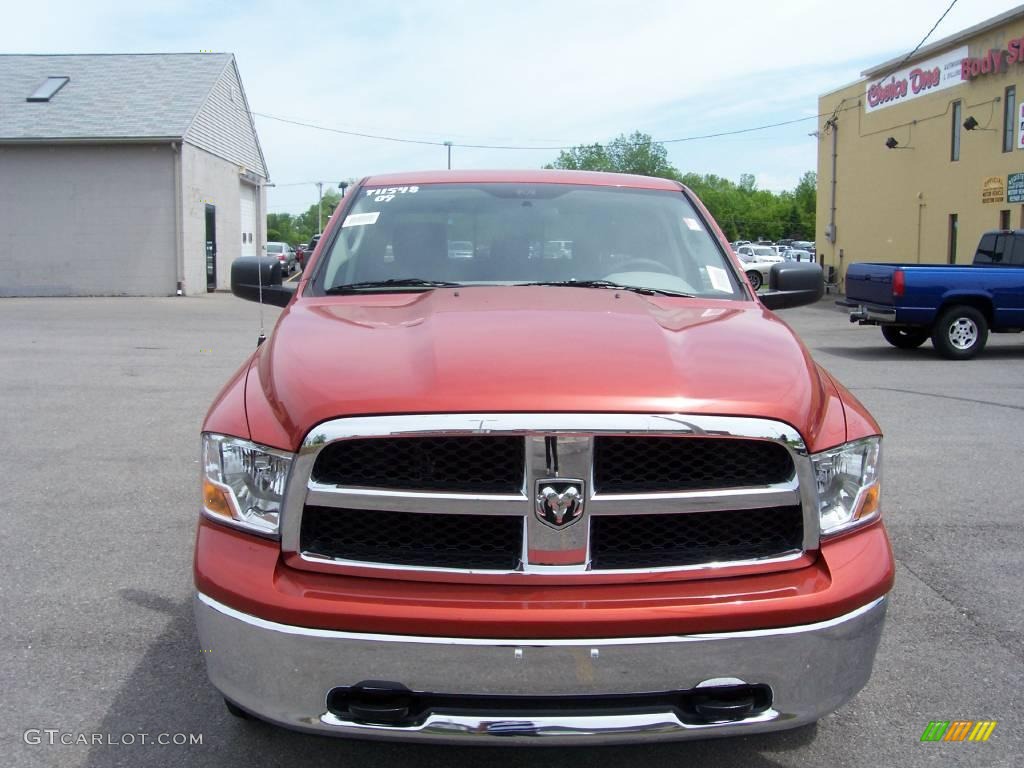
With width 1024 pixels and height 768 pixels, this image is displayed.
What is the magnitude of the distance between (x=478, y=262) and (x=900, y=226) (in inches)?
1124

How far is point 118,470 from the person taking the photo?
6578 mm

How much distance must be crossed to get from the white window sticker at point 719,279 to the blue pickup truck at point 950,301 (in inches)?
442

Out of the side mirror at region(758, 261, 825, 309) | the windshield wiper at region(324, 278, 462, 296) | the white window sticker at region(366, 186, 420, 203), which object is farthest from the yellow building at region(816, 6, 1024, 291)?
the windshield wiper at region(324, 278, 462, 296)

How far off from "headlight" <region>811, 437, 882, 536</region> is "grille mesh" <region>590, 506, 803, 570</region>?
4.3 inches

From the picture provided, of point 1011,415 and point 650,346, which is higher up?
point 650,346

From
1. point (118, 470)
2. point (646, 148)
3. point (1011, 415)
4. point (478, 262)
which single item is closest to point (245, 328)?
point (118, 470)

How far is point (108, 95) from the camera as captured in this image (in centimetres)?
2922

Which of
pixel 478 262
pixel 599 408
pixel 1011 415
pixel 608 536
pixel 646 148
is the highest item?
pixel 646 148

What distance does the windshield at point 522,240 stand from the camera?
3795mm

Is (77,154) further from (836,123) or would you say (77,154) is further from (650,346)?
(650,346)

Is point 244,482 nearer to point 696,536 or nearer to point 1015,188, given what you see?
point 696,536

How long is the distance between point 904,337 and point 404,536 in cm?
1475

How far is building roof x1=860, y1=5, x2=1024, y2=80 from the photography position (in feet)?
77.1

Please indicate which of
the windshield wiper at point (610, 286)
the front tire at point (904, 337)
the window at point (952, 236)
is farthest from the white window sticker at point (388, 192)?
the window at point (952, 236)
